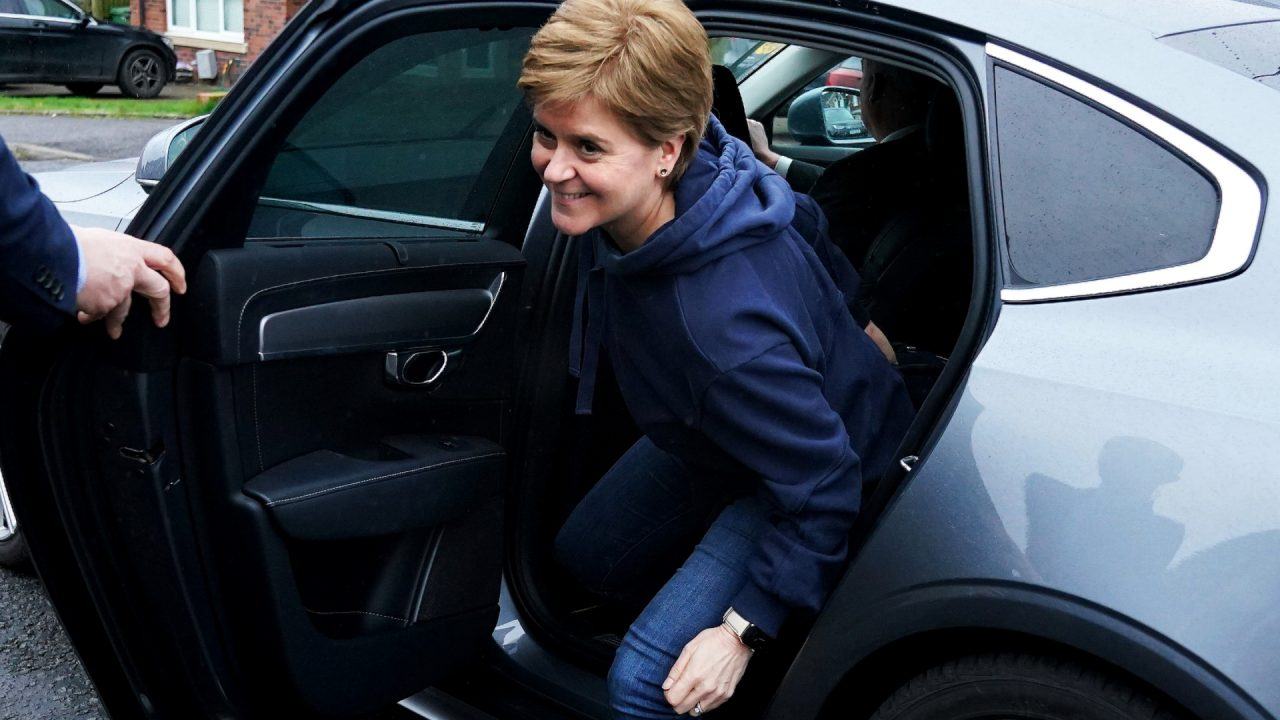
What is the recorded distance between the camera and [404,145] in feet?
7.43

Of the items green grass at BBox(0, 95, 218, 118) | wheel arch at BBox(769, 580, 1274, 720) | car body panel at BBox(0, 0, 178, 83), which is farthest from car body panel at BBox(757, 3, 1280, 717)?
car body panel at BBox(0, 0, 178, 83)

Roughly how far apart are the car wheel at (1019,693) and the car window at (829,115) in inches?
102

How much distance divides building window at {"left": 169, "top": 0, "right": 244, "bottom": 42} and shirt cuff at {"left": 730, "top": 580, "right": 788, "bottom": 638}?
1864 cm

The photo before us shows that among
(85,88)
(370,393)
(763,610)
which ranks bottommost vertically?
(85,88)

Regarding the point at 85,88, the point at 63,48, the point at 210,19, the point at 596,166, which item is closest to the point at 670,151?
the point at 596,166

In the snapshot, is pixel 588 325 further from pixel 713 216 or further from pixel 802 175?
pixel 802 175

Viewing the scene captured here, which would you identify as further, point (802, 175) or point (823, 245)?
point (802, 175)

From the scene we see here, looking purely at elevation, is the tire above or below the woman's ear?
below

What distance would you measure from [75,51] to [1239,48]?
638 inches

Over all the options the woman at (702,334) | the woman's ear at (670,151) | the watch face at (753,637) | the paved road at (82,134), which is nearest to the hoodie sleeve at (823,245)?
the woman at (702,334)

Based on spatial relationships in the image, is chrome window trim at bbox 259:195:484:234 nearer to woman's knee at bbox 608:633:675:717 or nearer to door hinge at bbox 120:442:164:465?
door hinge at bbox 120:442:164:465

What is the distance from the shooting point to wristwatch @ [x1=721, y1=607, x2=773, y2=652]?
1816 mm

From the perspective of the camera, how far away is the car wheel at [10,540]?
317 cm

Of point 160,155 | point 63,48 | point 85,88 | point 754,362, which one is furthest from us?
point 85,88
